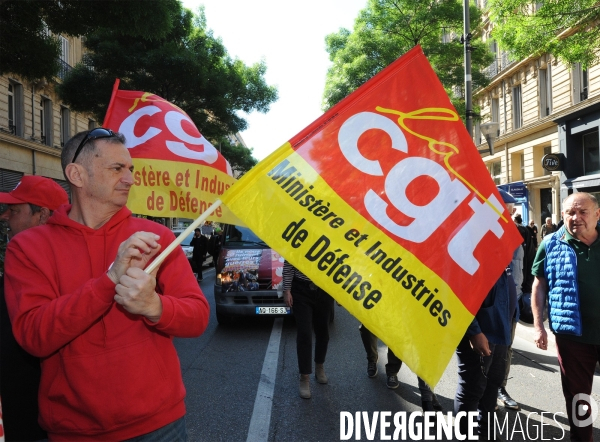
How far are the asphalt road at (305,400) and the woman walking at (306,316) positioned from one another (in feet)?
0.71

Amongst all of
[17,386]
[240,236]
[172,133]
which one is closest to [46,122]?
[240,236]

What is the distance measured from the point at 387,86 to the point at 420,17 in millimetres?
20487

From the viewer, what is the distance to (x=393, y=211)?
2.41 metres

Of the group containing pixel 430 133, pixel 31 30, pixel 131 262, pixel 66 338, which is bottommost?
pixel 66 338

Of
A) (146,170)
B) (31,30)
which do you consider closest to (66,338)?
(146,170)

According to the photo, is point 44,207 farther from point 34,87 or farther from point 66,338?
Answer: point 34,87

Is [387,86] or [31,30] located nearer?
[387,86]

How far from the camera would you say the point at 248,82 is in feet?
81.7

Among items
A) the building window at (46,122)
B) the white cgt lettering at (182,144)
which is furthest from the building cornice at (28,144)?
the white cgt lettering at (182,144)

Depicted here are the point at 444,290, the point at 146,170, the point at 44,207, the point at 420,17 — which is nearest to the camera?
the point at 444,290

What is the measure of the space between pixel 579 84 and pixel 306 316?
64.9ft

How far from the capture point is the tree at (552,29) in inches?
398

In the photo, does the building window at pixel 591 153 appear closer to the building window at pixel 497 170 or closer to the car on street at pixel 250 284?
the building window at pixel 497 170

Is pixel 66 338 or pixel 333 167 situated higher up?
pixel 333 167
